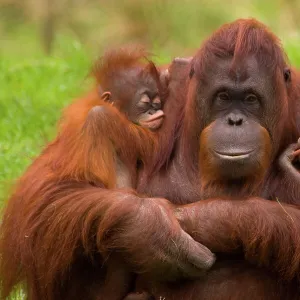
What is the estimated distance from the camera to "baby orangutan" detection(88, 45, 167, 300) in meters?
4.07

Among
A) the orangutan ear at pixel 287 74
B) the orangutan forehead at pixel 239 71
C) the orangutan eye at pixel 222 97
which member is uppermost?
the orangutan forehead at pixel 239 71

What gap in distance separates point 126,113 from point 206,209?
0.81 meters

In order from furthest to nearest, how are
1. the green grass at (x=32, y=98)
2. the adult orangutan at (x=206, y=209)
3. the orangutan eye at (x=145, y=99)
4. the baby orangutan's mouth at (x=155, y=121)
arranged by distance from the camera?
1. the green grass at (x=32, y=98)
2. the orangutan eye at (x=145, y=99)
3. the baby orangutan's mouth at (x=155, y=121)
4. the adult orangutan at (x=206, y=209)

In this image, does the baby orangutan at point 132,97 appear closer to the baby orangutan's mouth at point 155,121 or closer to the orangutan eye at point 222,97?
the baby orangutan's mouth at point 155,121

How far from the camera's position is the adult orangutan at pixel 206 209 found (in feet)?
12.7

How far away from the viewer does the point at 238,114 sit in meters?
3.92

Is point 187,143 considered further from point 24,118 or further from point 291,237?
point 24,118

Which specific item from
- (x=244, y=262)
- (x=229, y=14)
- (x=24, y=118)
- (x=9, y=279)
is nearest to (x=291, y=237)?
(x=244, y=262)

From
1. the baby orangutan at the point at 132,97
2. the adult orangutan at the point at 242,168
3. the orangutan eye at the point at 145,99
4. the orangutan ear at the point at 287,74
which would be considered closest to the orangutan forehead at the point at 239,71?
the adult orangutan at the point at 242,168

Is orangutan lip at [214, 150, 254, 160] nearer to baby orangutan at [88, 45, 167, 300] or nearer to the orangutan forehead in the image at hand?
the orangutan forehead

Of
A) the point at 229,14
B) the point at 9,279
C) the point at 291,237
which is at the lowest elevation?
the point at 229,14

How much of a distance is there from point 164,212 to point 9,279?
2.79ft

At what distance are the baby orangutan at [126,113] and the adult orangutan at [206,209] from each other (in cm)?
7

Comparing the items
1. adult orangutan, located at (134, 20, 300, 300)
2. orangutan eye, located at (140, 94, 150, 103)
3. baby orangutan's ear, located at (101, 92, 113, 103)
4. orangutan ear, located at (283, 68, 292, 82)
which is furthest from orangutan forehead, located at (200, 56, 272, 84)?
baby orangutan's ear, located at (101, 92, 113, 103)
